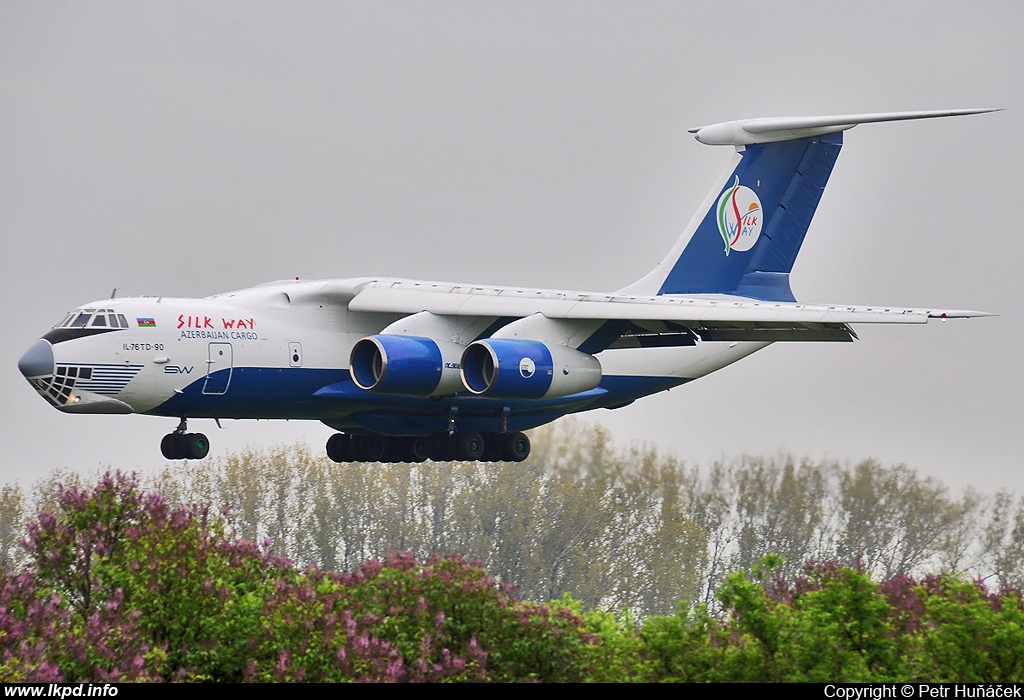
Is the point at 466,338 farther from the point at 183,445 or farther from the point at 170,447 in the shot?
the point at 170,447

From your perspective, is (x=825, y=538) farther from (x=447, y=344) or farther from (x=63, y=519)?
(x=63, y=519)

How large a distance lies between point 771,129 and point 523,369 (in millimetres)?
5620

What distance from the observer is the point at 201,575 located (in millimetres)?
12125

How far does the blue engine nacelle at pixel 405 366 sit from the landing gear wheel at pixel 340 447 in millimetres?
2604

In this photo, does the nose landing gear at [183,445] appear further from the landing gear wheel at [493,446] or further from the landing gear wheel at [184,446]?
the landing gear wheel at [493,446]

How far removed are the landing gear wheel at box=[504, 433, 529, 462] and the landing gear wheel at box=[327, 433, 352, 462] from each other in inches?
84.1

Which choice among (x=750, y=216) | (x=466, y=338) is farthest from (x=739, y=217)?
(x=466, y=338)

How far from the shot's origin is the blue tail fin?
21.6m

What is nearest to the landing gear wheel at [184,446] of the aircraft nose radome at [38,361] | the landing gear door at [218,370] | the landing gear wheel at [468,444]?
the landing gear door at [218,370]

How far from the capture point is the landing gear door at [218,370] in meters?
18.2

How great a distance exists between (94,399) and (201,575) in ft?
19.6

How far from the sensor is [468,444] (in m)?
20.0

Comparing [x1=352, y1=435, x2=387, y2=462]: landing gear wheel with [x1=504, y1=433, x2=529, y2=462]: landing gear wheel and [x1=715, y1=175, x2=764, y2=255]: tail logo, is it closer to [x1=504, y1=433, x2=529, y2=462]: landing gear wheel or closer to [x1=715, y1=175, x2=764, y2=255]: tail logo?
[x1=504, y1=433, x2=529, y2=462]: landing gear wheel

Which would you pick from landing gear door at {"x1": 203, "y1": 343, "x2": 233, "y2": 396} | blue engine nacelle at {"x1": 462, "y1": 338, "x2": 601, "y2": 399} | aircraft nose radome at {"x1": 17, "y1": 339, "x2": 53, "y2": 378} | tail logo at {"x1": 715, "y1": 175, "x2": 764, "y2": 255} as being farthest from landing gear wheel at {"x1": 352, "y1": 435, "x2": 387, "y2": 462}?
tail logo at {"x1": 715, "y1": 175, "x2": 764, "y2": 255}
